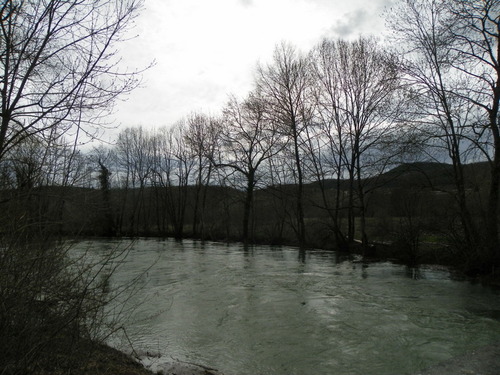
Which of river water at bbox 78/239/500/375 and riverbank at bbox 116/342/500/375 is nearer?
riverbank at bbox 116/342/500/375

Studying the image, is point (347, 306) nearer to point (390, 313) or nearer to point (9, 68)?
point (390, 313)

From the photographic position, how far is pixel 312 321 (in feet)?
27.5

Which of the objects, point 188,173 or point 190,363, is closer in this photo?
point 190,363

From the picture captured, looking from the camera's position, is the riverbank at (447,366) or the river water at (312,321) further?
the river water at (312,321)

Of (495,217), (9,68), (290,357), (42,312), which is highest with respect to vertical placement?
(9,68)

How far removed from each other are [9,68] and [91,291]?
500cm

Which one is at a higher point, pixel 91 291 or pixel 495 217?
pixel 495 217

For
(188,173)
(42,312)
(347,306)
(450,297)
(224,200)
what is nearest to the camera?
(42,312)

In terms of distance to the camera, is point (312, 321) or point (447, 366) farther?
point (312, 321)

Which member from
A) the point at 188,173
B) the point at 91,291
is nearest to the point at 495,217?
the point at 91,291

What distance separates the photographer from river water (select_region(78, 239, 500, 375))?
6.27m

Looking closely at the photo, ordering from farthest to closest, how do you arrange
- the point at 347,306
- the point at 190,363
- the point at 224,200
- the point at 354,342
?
the point at 224,200 → the point at 347,306 → the point at 354,342 → the point at 190,363

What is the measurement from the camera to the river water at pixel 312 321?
627 cm

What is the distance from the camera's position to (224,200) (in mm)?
33312
